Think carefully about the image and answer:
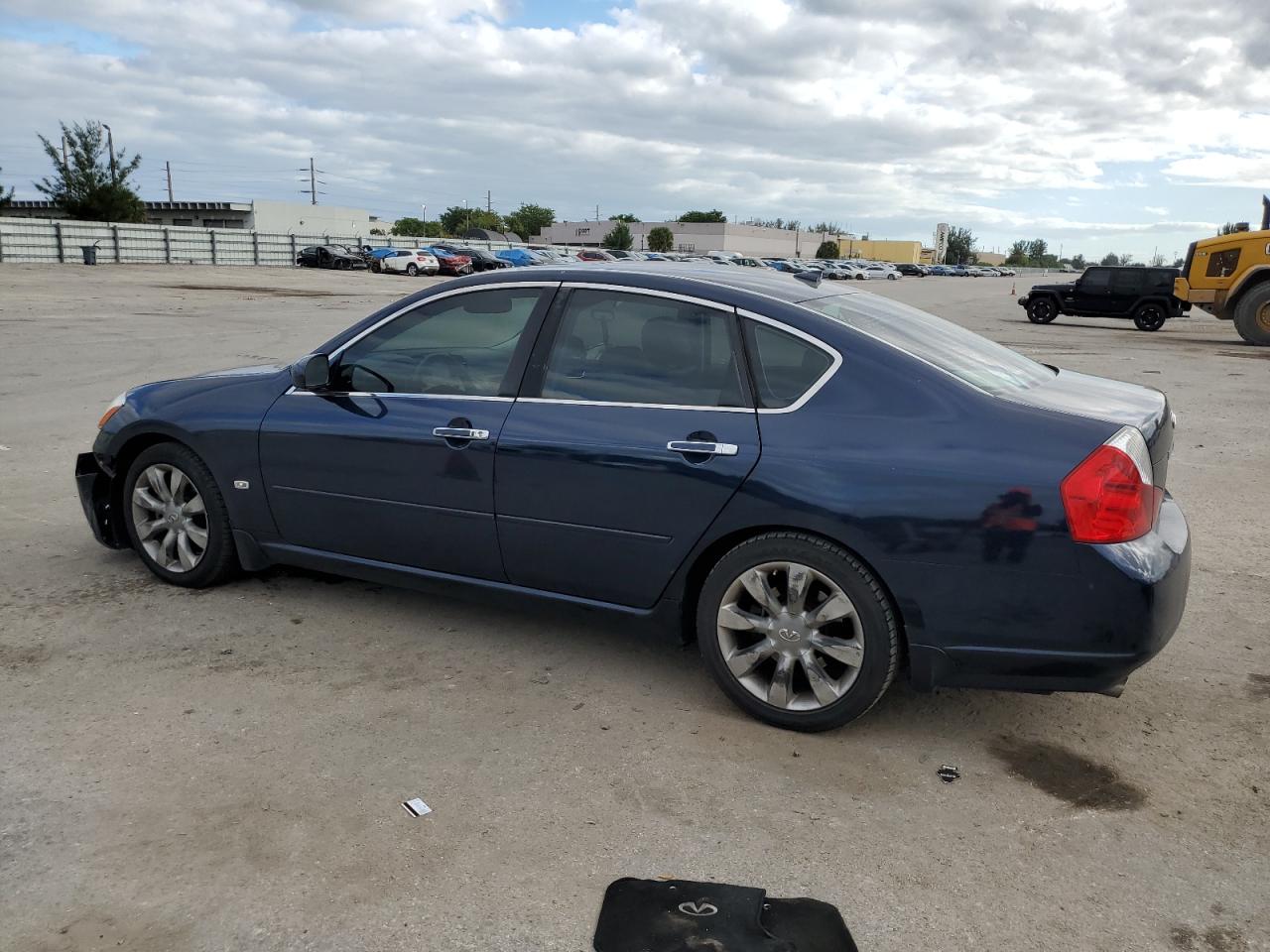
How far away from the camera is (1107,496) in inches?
129

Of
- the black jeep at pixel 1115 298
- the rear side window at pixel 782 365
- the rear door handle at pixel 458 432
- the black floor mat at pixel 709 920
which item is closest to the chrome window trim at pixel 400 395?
the rear door handle at pixel 458 432

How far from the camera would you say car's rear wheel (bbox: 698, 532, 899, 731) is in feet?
11.5

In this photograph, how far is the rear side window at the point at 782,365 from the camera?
3.70 meters

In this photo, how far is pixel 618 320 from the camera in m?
4.07

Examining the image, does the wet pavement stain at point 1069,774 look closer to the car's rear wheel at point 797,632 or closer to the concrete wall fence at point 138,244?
the car's rear wheel at point 797,632

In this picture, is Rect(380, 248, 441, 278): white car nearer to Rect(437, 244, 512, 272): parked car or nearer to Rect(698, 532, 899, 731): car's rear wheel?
Rect(437, 244, 512, 272): parked car

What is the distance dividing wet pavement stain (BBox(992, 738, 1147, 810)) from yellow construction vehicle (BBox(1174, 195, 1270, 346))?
20.3 metres

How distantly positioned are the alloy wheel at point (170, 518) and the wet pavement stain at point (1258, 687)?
450 cm

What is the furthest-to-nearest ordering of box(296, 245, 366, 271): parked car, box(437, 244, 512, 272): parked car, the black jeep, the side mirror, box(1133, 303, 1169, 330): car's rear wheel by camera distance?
box(296, 245, 366, 271): parked car → box(437, 244, 512, 272): parked car → box(1133, 303, 1169, 330): car's rear wheel → the black jeep → the side mirror

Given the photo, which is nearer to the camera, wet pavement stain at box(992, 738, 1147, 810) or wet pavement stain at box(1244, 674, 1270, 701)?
wet pavement stain at box(992, 738, 1147, 810)

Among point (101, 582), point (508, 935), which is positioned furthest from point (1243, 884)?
point (101, 582)

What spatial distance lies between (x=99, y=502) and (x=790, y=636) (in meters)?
3.58

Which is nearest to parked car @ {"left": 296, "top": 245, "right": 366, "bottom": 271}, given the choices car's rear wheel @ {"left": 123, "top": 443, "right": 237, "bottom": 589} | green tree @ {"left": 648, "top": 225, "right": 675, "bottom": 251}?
car's rear wheel @ {"left": 123, "top": 443, "right": 237, "bottom": 589}

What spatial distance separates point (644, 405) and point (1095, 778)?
1978 mm
